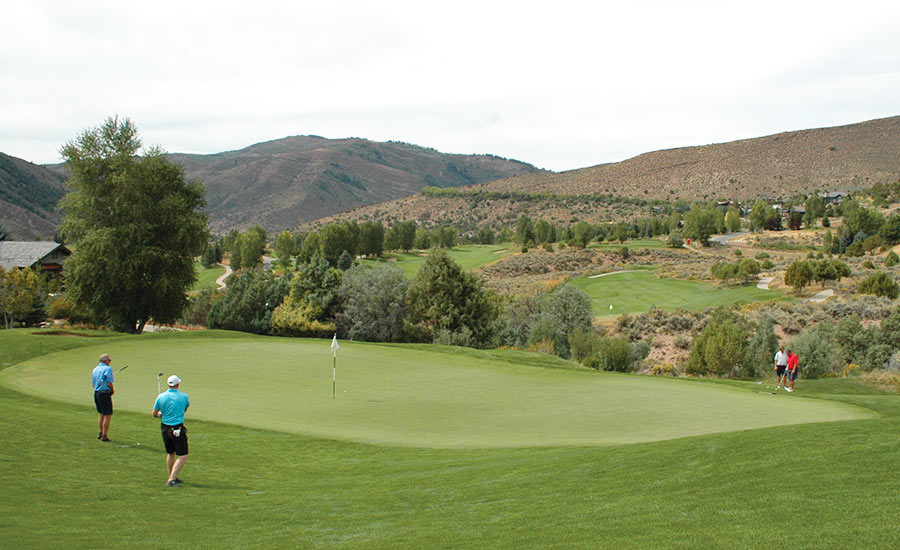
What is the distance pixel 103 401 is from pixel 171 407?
8.06 feet

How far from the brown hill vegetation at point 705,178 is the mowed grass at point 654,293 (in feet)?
185

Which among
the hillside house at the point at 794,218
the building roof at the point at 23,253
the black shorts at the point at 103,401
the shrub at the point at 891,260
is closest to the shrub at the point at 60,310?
the building roof at the point at 23,253

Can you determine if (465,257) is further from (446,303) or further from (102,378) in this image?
(102,378)

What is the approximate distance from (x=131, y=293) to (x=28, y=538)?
30037 mm

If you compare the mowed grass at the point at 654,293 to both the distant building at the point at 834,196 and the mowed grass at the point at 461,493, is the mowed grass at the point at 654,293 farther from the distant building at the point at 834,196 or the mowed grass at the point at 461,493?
the distant building at the point at 834,196

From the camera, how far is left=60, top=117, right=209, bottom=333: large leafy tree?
105 ft

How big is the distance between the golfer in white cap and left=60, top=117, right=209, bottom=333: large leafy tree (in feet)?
82.0

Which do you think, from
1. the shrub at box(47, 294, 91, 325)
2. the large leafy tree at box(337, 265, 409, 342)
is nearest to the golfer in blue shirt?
the large leafy tree at box(337, 265, 409, 342)

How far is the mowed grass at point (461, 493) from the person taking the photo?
6047 millimetres

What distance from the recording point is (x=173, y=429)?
9.54 meters

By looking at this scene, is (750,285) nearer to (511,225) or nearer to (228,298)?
(228,298)

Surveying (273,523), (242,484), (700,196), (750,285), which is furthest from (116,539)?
(700,196)

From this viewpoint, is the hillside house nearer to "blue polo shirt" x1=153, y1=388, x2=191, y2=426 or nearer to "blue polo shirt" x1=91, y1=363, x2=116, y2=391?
"blue polo shirt" x1=91, y1=363, x2=116, y2=391

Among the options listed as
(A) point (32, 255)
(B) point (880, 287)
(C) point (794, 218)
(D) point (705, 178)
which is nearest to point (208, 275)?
(A) point (32, 255)
